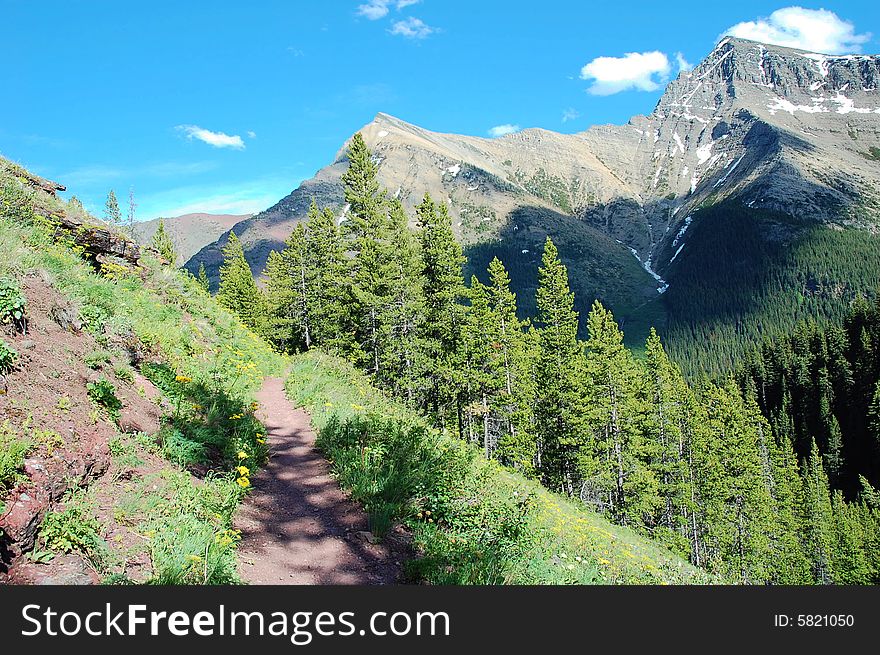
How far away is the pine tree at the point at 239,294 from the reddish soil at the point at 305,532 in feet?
132

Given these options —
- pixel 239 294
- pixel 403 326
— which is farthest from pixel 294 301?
pixel 403 326

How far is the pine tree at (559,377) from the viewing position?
32.7 meters

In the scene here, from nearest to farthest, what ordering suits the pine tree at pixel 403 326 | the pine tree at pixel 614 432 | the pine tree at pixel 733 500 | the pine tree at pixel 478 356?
the pine tree at pixel 403 326
the pine tree at pixel 478 356
the pine tree at pixel 614 432
the pine tree at pixel 733 500

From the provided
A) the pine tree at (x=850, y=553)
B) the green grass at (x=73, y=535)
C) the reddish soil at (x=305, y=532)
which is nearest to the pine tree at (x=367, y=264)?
the reddish soil at (x=305, y=532)

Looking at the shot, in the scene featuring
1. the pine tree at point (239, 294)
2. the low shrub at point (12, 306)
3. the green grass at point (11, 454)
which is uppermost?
the pine tree at point (239, 294)

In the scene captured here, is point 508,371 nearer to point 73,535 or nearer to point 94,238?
point 94,238

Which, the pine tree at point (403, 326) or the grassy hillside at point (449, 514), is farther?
the pine tree at point (403, 326)

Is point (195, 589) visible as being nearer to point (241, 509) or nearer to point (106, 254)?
point (241, 509)

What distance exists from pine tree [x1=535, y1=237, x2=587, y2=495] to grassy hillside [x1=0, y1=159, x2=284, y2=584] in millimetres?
25167

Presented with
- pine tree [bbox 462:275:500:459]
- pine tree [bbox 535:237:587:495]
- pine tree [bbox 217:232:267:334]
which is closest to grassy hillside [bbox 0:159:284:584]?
pine tree [bbox 462:275:500:459]

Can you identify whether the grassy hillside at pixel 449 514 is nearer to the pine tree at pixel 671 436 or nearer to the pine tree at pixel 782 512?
the pine tree at pixel 671 436

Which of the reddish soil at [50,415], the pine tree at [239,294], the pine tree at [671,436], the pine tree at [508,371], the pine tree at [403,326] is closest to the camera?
the reddish soil at [50,415]

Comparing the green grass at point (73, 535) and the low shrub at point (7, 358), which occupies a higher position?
the low shrub at point (7, 358)

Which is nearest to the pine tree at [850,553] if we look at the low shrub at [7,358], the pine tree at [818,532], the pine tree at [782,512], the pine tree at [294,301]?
the pine tree at [818,532]
